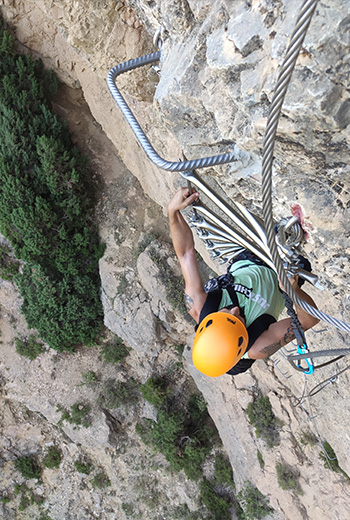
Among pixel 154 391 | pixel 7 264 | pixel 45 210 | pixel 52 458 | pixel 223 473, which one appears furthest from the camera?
pixel 52 458

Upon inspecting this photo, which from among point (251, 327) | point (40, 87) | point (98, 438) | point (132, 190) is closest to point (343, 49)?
point (251, 327)

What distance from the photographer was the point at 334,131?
1372 mm

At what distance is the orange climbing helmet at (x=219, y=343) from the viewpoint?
2.34 m

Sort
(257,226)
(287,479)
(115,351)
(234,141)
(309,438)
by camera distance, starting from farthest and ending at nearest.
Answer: (115,351) < (287,479) < (309,438) < (257,226) < (234,141)

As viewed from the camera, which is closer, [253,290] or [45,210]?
[253,290]

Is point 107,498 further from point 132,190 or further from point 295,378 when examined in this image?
point 132,190

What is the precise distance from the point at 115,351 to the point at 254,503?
12.8 feet

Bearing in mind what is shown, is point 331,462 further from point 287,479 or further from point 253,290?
point 253,290

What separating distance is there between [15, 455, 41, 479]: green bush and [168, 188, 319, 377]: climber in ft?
26.8

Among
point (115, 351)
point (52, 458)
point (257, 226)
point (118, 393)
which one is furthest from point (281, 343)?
point (52, 458)

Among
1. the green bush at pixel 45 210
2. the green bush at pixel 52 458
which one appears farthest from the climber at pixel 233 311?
the green bush at pixel 52 458

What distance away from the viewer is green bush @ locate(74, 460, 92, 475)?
28.1ft

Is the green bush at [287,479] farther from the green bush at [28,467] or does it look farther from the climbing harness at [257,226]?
the green bush at [28,467]

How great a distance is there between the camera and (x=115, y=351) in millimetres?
8062
